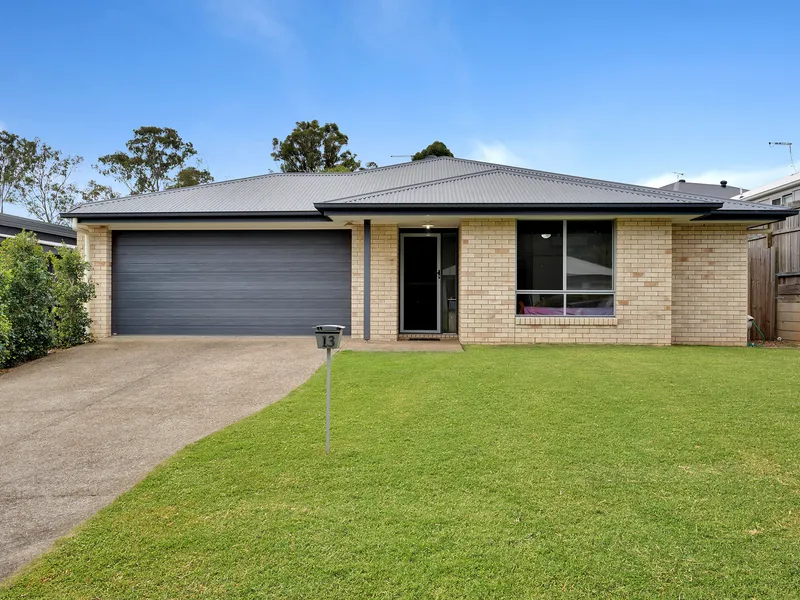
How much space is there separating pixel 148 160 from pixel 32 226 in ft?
87.0

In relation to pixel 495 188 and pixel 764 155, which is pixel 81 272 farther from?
pixel 764 155

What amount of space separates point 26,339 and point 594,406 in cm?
952

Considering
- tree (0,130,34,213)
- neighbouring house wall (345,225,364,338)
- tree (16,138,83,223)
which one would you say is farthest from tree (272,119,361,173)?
neighbouring house wall (345,225,364,338)

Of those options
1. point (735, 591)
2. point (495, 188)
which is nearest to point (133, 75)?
point (495, 188)

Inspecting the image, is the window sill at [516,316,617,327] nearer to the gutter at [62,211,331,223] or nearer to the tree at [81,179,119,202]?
the gutter at [62,211,331,223]

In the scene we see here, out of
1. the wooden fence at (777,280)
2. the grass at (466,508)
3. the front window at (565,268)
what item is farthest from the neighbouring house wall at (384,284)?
the wooden fence at (777,280)

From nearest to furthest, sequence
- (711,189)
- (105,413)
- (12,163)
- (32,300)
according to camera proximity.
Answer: (105,413) → (32,300) → (711,189) → (12,163)

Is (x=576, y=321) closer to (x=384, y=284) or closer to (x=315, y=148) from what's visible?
(x=384, y=284)

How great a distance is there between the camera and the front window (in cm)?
933

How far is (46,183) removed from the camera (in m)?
34.1

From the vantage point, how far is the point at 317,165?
3612 cm

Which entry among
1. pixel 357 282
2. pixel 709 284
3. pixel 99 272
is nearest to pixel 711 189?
pixel 709 284

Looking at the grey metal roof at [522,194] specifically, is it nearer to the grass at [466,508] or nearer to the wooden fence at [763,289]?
the wooden fence at [763,289]

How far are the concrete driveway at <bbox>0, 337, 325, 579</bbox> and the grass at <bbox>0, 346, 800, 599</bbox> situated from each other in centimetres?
35
